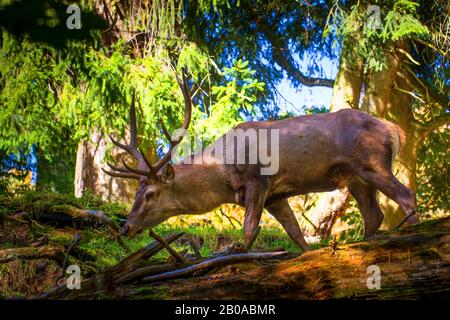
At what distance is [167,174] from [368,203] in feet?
7.16

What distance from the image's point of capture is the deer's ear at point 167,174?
6.97 metres

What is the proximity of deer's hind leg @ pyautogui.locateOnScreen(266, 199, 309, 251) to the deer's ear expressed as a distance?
115 centimetres

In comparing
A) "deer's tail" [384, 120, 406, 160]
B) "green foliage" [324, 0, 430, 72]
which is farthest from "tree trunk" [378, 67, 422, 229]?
"deer's tail" [384, 120, 406, 160]

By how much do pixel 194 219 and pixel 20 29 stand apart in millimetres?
11419

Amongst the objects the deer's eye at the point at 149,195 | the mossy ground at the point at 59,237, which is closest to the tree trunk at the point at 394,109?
the mossy ground at the point at 59,237

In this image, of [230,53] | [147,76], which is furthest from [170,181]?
[230,53]

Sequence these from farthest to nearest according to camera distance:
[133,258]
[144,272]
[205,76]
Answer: [205,76] → [133,258] → [144,272]

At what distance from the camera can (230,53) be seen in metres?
14.4

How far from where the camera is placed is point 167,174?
7020 millimetres

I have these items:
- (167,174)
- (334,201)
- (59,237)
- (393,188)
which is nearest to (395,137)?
(393,188)

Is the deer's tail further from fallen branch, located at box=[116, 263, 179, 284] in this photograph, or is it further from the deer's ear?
fallen branch, located at box=[116, 263, 179, 284]

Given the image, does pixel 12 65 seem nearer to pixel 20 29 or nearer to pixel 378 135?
pixel 378 135

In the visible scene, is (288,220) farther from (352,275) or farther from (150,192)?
(352,275)

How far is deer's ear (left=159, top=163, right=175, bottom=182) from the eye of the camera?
22.9ft
